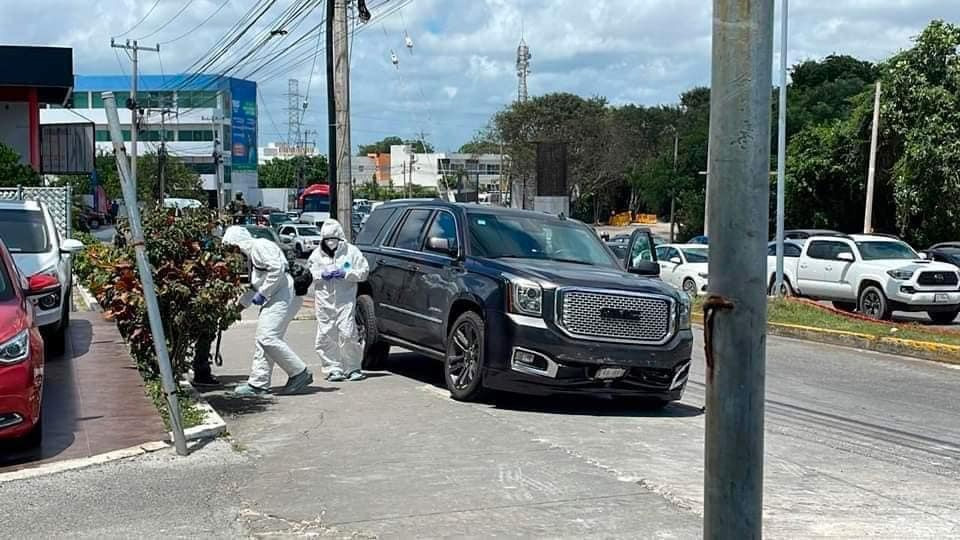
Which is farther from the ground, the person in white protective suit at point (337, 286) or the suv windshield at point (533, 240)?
the suv windshield at point (533, 240)

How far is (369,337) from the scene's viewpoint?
12938 mm

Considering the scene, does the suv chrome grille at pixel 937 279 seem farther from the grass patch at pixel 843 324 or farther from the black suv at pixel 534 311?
the black suv at pixel 534 311

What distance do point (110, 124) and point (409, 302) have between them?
487 centimetres

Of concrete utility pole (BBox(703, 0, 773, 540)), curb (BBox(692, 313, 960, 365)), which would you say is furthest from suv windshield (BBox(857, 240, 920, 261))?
concrete utility pole (BBox(703, 0, 773, 540))

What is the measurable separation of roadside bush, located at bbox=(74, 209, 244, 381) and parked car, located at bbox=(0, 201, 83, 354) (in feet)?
7.64

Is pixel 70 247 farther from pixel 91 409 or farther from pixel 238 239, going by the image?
pixel 91 409

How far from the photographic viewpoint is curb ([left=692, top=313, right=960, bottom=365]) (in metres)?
15.3

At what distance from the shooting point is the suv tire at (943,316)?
2183 centimetres

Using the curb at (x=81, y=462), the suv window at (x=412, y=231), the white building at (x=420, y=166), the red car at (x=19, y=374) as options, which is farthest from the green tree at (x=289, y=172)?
the curb at (x=81, y=462)

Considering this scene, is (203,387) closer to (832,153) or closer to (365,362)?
(365,362)

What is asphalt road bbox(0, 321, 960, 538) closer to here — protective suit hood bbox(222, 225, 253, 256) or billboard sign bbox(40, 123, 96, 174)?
protective suit hood bbox(222, 225, 253, 256)

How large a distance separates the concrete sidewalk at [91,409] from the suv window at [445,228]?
339 centimetres

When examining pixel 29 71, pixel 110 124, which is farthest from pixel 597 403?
pixel 29 71

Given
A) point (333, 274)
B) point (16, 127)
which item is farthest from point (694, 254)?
point (16, 127)
